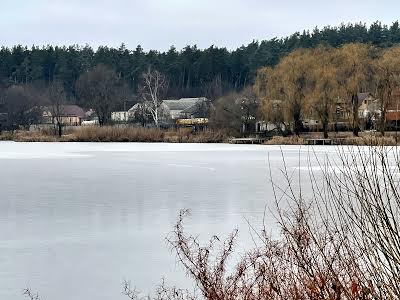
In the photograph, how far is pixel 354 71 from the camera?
41750 mm

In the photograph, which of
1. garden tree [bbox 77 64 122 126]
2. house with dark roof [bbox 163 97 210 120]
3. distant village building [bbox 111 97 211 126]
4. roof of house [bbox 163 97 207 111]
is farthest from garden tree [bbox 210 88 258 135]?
roof of house [bbox 163 97 207 111]

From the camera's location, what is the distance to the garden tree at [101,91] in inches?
2496

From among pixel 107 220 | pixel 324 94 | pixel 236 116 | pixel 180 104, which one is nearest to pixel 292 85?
pixel 324 94

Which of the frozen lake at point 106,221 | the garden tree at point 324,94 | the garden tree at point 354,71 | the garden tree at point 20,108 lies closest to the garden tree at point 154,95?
the garden tree at point 324,94

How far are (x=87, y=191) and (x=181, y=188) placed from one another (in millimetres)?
2038

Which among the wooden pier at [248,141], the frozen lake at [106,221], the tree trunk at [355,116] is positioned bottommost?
the wooden pier at [248,141]

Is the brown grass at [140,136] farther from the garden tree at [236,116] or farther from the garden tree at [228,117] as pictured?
the garden tree at [236,116]

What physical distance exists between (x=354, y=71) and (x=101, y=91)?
3381 cm

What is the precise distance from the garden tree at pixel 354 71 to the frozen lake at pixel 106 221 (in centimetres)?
2458

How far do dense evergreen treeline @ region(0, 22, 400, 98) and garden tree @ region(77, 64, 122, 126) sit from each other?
9605mm

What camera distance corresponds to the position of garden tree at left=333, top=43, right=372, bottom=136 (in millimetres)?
41250

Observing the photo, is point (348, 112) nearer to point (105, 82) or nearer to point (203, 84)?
point (105, 82)

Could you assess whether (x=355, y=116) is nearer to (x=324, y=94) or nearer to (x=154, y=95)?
(x=324, y=94)

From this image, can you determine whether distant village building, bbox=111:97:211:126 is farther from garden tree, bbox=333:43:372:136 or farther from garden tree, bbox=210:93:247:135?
garden tree, bbox=333:43:372:136
